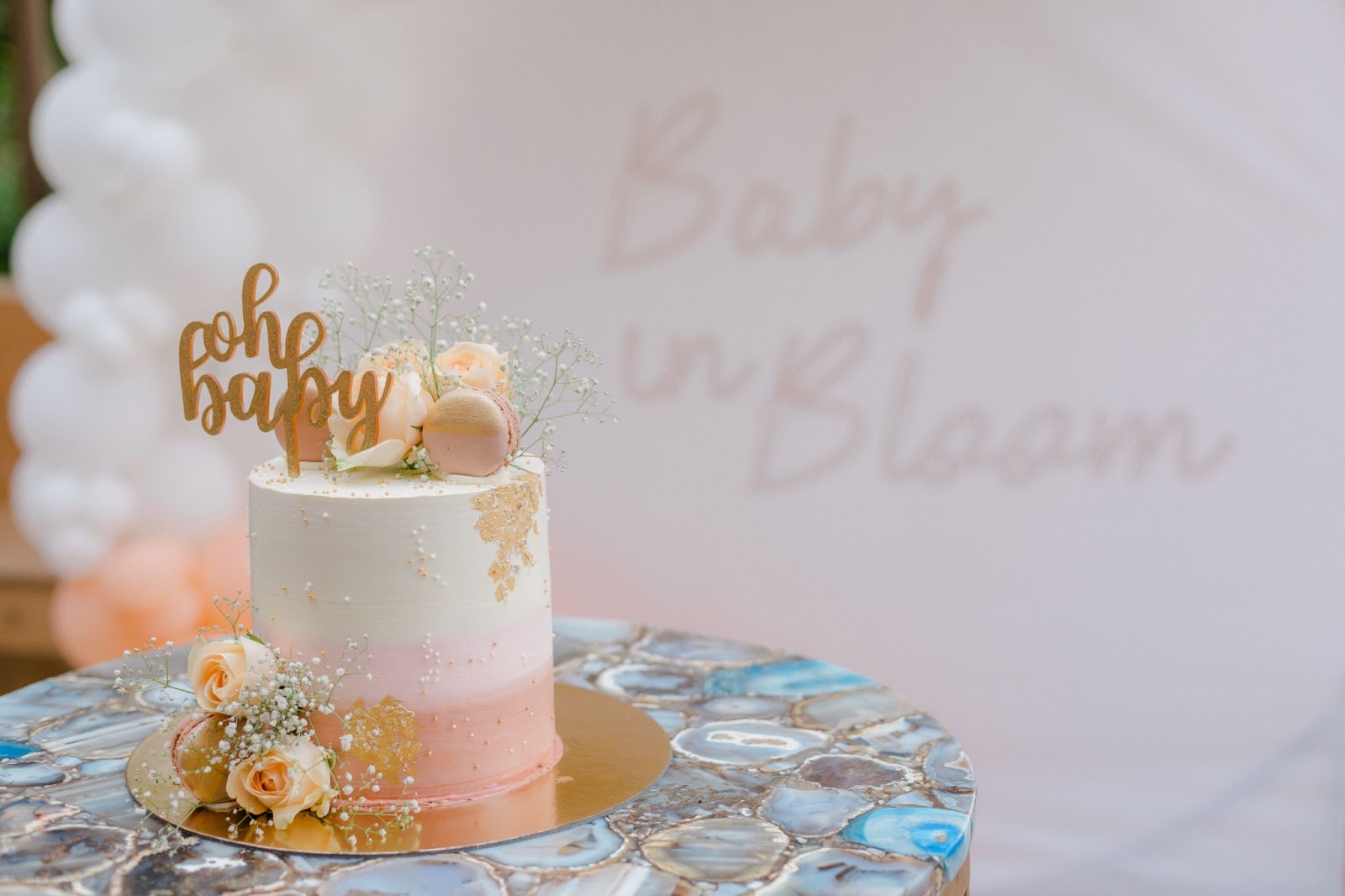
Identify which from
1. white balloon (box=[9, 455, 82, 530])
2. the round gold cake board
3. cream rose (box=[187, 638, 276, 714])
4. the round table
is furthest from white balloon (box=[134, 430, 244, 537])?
cream rose (box=[187, 638, 276, 714])

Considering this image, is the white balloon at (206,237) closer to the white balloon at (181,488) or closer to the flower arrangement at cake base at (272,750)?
the white balloon at (181,488)

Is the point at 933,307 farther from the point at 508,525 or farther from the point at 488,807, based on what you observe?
the point at 488,807

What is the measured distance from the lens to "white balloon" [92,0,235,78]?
9.11 feet

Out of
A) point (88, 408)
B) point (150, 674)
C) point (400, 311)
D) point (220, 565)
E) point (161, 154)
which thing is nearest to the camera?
point (400, 311)

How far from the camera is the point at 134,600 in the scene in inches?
116

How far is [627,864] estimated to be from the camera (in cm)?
143

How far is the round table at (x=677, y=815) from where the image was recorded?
140cm

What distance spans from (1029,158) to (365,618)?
1.87 m

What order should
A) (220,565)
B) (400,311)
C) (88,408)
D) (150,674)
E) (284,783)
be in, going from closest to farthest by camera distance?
(284,783)
(400,311)
(150,674)
(88,408)
(220,565)

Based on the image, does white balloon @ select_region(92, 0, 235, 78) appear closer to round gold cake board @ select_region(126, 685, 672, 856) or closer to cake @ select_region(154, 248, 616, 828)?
cake @ select_region(154, 248, 616, 828)

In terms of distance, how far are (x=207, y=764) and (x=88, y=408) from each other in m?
1.57

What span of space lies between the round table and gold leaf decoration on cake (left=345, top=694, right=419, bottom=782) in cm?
15

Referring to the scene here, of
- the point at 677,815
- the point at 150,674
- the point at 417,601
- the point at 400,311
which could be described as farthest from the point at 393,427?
the point at 150,674

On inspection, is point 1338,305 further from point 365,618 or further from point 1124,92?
point 365,618
